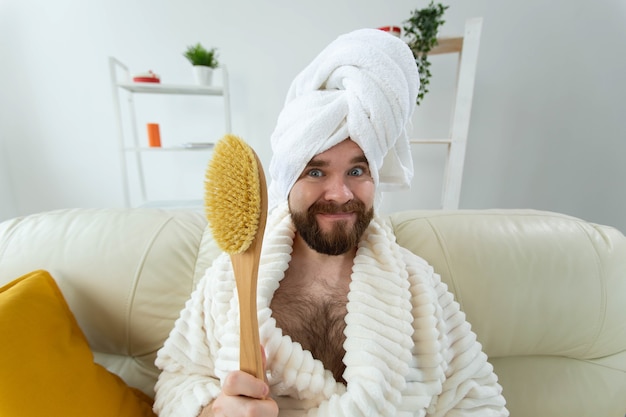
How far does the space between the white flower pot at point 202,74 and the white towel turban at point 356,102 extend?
84 centimetres

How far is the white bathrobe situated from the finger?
11cm

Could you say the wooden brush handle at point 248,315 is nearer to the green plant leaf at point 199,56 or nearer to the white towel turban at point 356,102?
the white towel turban at point 356,102

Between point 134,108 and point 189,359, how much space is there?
138 cm

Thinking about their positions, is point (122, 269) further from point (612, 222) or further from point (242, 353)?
point (612, 222)

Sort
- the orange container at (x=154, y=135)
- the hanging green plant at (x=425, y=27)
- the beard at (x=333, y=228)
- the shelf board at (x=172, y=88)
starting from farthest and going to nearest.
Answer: the orange container at (x=154, y=135)
the shelf board at (x=172, y=88)
the hanging green plant at (x=425, y=27)
the beard at (x=333, y=228)

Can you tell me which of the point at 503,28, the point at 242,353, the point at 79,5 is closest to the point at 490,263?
the point at 242,353

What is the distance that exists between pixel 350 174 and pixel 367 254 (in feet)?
0.56

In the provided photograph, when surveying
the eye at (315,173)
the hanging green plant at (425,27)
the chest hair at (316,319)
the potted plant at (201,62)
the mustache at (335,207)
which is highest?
the hanging green plant at (425,27)

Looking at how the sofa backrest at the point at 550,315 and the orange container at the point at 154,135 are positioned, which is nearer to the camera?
the sofa backrest at the point at 550,315

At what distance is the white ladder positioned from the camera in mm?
942

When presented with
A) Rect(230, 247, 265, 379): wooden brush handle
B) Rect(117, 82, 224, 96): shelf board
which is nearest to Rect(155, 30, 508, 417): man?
Rect(230, 247, 265, 379): wooden brush handle

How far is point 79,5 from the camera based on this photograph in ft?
4.16

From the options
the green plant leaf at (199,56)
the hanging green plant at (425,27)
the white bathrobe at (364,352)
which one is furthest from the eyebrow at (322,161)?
the green plant leaf at (199,56)

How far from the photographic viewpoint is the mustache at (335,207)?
514 mm
